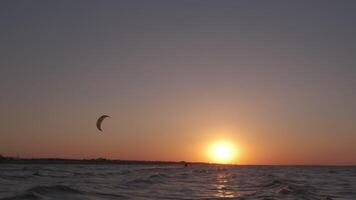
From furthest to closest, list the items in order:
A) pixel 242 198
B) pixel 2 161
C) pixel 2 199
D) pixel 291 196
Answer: pixel 2 161, pixel 291 196, pixel 242 198, pixel 2 199

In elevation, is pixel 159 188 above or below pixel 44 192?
above

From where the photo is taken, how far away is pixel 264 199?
2861cm

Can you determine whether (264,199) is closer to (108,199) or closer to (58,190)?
(108,199)

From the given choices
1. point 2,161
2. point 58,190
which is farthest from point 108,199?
point 2,161

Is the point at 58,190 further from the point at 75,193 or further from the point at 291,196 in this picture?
the point at 291,196

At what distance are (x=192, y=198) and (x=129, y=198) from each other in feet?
11.6

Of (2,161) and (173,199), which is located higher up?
Answer: (2,161)

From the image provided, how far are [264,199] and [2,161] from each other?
152 meters

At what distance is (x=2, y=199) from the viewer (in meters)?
23.5

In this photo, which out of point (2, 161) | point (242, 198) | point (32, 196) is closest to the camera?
point (32, 196)

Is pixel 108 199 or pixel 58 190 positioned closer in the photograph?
pixel 108 199

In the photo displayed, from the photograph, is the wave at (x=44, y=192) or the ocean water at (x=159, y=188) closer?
the wave at (x=44, y=192)

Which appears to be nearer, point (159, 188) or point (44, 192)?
point (44, 192)

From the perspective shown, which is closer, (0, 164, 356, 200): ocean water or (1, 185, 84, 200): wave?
(1, 185, 84, 200): wave
